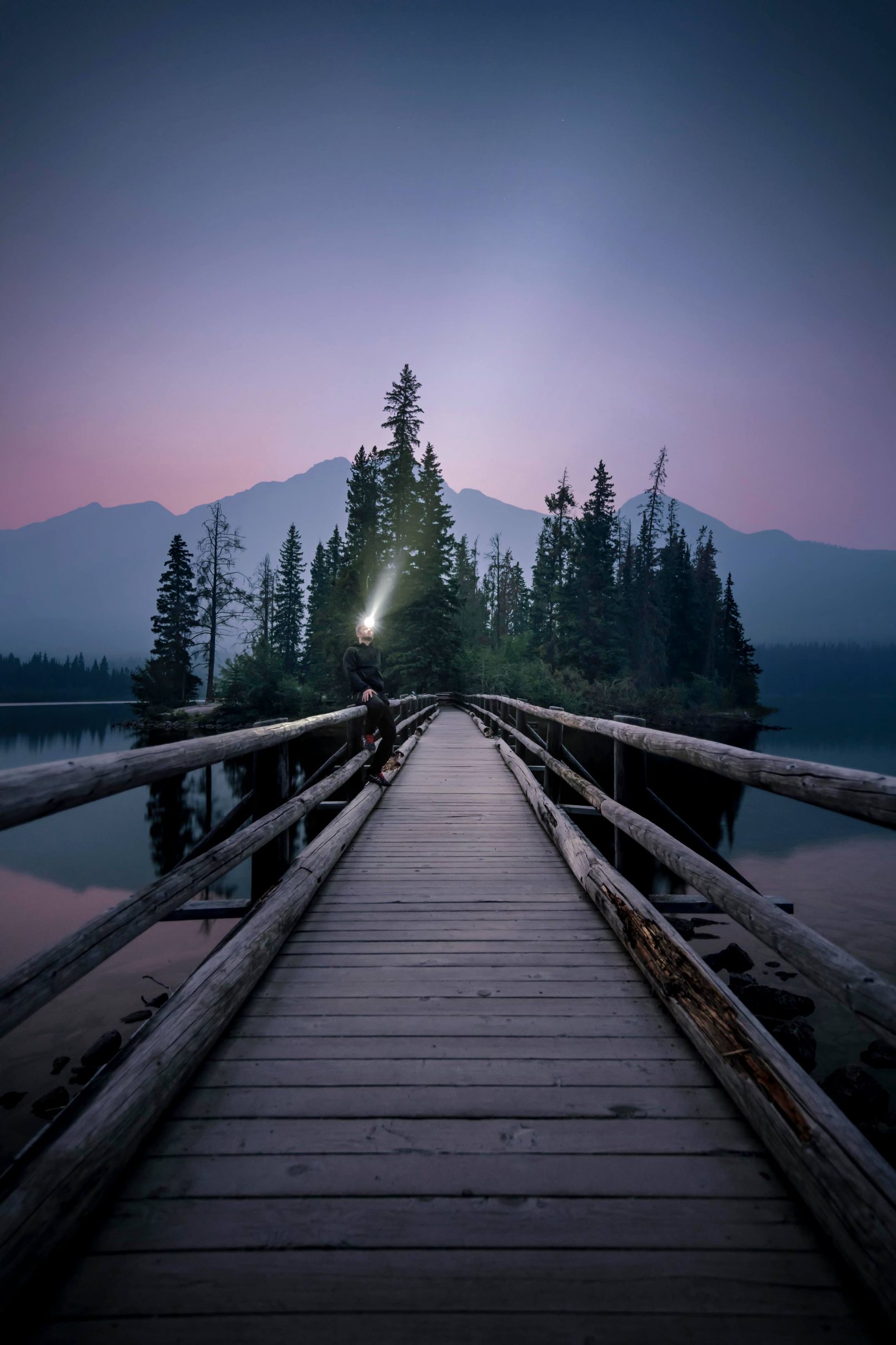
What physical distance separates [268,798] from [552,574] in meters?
43.5

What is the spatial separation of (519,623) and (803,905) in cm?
5950

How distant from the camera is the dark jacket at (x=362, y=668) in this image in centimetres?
700

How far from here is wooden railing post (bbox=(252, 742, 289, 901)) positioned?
3686mm

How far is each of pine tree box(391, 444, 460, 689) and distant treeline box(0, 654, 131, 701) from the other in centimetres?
8510

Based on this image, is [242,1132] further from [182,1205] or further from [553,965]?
[553,965]

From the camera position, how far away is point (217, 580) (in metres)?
40.4

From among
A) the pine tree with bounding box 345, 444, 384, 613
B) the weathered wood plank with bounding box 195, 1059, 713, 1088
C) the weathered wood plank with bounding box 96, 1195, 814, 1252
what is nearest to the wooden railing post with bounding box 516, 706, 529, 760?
the weathered wood plank with bounding box 195, 1059, 713, 1088

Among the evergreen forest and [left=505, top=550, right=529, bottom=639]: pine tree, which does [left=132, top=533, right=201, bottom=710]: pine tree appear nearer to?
the evergreen forest

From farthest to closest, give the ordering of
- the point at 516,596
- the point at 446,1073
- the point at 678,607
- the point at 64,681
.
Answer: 1. the point at 64,681
2. the point at 516,596
3. the point at 678,607
4. the point at 446,1073

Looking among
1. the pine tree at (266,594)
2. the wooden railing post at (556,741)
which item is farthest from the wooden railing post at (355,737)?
the pine tree at (266,594)

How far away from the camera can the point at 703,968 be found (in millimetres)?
2359

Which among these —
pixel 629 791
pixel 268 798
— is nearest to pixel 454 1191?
pixel 268 798

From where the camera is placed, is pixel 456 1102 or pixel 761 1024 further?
pixel 761 1024

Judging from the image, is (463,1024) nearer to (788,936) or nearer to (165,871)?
(788,936)
